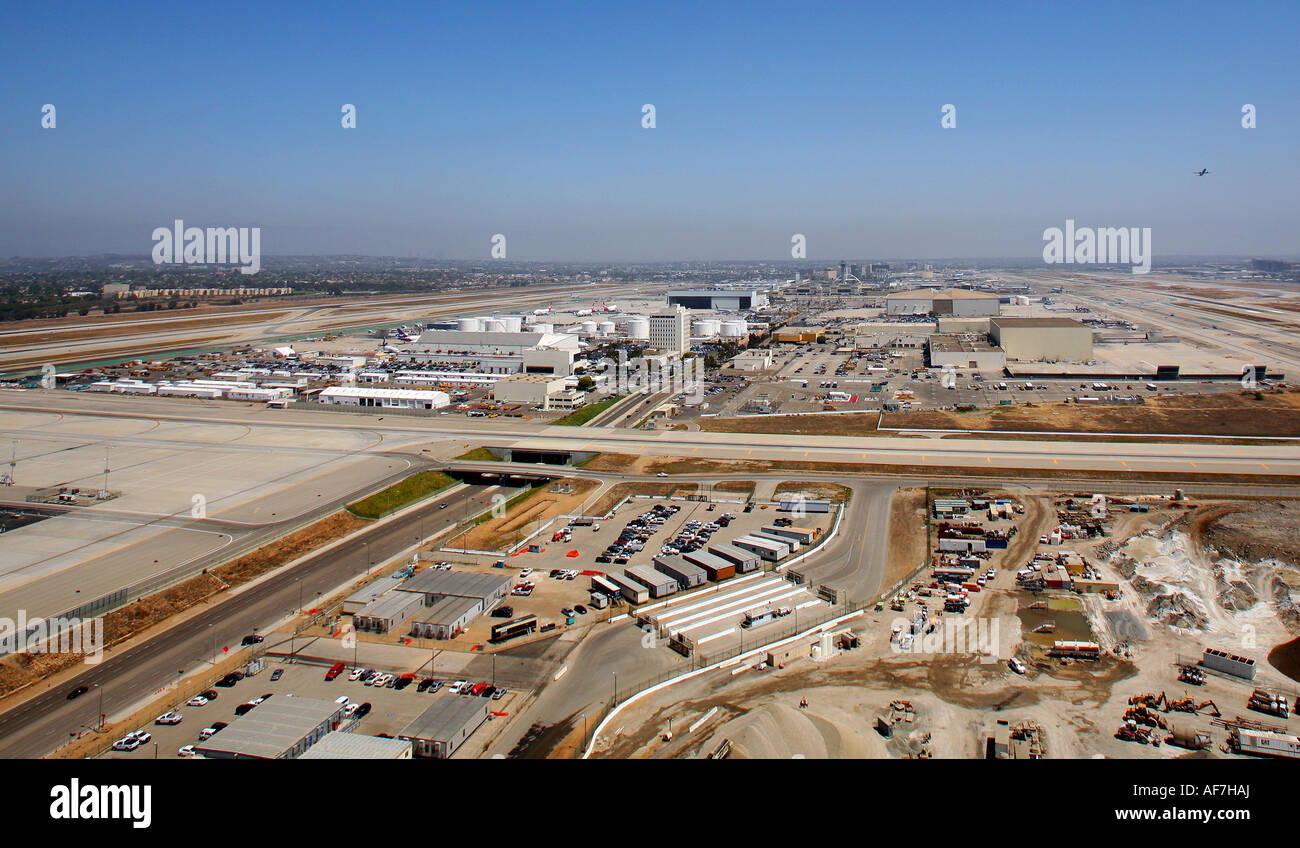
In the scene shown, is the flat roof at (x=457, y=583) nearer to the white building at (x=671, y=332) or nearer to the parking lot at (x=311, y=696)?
the parking lot at (x=311, y=696)

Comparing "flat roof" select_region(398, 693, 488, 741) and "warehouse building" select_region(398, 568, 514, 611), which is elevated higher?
"warehouse building" select_region(398, 568, 514, 611)

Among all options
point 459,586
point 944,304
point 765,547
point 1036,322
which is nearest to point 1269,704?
point 765,547

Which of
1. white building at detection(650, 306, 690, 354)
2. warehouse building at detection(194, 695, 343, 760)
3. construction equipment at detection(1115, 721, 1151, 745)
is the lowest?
construction equipment at detection(1115, 721, 1151, 745)

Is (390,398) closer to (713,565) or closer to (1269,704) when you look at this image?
(713,565)

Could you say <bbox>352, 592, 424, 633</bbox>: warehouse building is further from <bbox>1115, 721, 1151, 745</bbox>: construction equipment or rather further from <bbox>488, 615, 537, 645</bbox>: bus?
<bbox>1115, 721, 1151, 745</bbox>: construction equipment

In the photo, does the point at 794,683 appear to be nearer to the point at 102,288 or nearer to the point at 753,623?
the point at 753,623

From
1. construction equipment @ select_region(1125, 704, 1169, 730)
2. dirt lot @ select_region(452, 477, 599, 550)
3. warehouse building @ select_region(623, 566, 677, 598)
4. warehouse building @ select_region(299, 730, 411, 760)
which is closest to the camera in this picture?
warehouse building @ select_region(299, 730, 411, 760)

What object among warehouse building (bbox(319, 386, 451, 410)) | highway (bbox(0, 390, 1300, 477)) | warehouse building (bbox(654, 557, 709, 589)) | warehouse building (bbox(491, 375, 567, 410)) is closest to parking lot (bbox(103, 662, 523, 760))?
warehouse building (bbox(654, 557, 709, 589))

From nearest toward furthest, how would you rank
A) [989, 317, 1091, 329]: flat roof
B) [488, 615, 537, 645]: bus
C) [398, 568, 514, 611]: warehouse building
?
[488, 615, 537, 645]: bus
[398, 568, 514, 611]: warehouse building
[989, 317, 1091, 329]: flat roof
